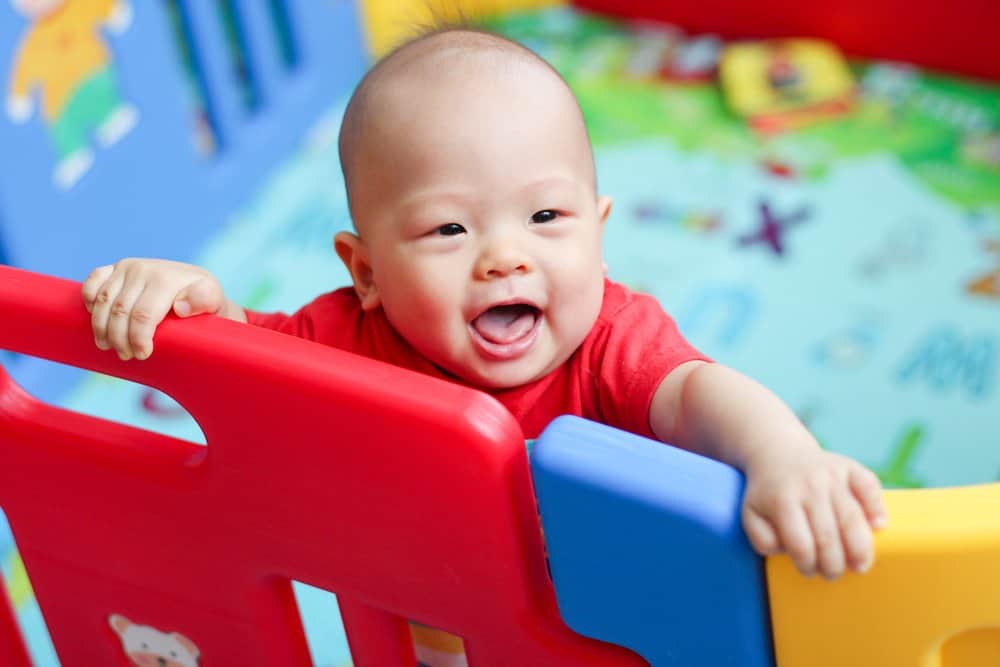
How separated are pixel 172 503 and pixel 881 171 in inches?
43.7

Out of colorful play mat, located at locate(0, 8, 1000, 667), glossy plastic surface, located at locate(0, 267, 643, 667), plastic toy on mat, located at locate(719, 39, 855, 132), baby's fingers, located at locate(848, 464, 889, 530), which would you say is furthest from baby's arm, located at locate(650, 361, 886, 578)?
plastic toy on mat, located at locate(719, 39, 855, 132)

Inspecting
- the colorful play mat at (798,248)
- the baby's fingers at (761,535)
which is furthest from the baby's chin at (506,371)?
the colorful play mat at (798,248)

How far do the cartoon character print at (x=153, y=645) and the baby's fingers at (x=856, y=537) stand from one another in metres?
0.40

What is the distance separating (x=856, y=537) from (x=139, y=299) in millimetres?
344

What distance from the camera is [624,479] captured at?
0.50 m

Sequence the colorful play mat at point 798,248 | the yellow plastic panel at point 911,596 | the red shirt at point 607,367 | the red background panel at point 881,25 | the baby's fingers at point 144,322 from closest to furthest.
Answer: the yellow plastic panel at point 911,596, the baby's fingers at point 144,322, the red shirt at point 607,367, the colorful play mat at point 798,248, the red background panel at point 881,25

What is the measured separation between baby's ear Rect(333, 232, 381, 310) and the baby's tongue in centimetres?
9

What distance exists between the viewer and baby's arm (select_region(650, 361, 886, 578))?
1.56ft

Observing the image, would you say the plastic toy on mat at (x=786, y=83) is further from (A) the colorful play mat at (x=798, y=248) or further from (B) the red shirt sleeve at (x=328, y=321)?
(B) the red shirt sleeve at (x=328, y=321)

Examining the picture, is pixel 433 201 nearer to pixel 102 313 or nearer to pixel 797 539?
pixel 102 313

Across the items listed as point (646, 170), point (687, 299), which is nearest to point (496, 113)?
point (687, 299)

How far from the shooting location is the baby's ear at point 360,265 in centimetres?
75

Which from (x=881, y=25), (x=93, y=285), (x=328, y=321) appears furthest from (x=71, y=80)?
(x=881, y=25)

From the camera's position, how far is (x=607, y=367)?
0.71 m
